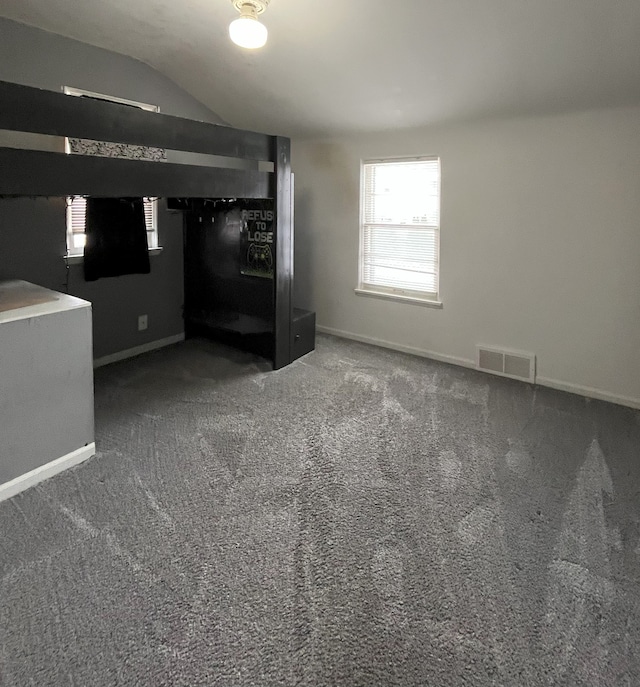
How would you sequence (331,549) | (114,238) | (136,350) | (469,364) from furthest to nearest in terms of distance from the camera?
(136,350) < (469,364) < (114,238) < (331,549)

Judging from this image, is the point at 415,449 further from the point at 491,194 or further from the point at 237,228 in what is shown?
the point at 237,228

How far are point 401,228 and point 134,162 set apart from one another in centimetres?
239

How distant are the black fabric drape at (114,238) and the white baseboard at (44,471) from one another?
1772 mm

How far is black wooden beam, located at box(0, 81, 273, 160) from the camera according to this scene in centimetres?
231

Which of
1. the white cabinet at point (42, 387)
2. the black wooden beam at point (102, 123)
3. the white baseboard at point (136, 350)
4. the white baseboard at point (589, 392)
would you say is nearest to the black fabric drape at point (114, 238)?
the white baseboard at point (136, 350)

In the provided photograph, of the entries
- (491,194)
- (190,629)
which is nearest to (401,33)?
(491,194)

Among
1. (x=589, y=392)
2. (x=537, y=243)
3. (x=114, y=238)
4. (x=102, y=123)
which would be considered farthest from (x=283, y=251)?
(x=589, y=392)

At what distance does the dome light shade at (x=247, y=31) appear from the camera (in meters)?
2.51

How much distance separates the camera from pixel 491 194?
399 cm

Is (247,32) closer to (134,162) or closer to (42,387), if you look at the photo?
(134,162)

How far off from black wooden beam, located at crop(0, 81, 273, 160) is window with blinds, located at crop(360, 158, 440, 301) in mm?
1512

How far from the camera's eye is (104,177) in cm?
271

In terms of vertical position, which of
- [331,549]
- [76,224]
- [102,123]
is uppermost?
[102,123]

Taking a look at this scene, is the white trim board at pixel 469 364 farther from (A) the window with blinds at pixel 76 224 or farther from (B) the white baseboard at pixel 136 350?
(A) the window with blinds at pixel 76 224
